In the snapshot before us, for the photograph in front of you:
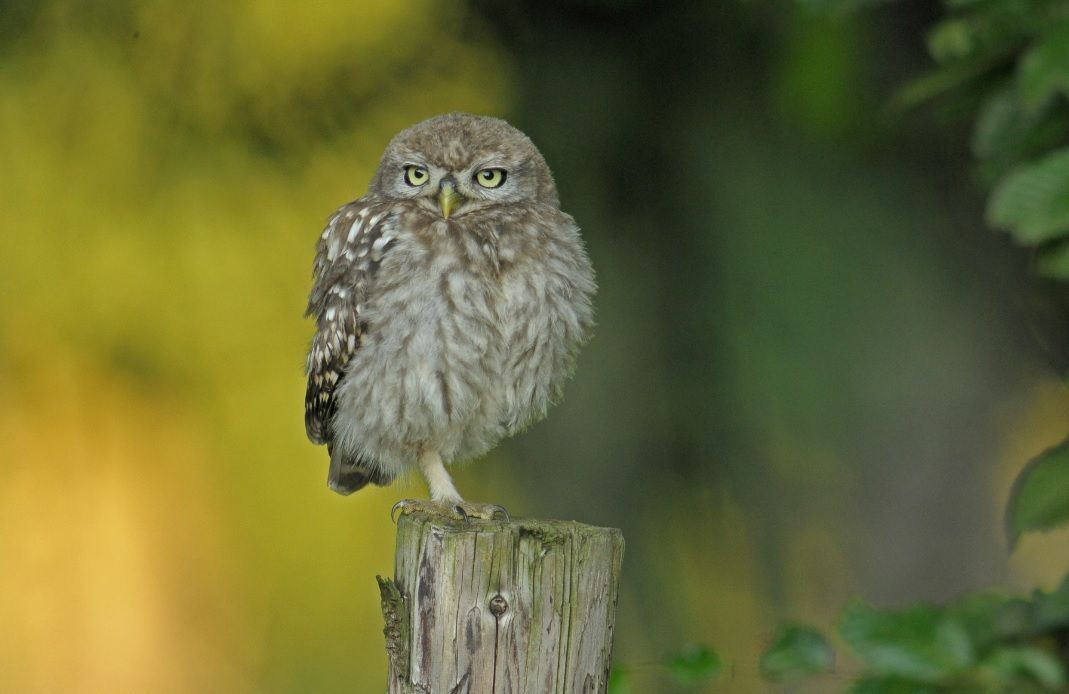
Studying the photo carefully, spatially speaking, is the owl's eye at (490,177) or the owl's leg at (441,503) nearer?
the owl's leg at (441,503)

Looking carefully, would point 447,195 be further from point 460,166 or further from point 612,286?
point 612,286

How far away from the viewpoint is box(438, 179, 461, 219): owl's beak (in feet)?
10.1

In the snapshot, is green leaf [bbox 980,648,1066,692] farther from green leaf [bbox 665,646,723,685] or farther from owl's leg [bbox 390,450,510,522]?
owl's leg [bbox 390,450,510,522]

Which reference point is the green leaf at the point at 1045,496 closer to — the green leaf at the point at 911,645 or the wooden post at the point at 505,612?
the green leaf at the point at 911,645

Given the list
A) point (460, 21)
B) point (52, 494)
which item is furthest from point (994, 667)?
point (52, 494)

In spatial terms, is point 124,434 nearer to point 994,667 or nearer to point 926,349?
point 926,349

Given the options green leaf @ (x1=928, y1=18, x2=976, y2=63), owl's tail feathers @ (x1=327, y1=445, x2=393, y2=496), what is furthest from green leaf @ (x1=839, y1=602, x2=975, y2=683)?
owl's tail feathers @ (x1=327, y1=445, x2=393, y2=496)

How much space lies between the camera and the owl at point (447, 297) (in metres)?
3.02

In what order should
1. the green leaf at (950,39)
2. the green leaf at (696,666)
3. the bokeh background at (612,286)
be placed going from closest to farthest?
the green leaf at (696,666) < the green leaf at (950,39) < the bokeh background at (612,286)

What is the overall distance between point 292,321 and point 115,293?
0.53 metres

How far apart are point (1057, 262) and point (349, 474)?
7.60 ft

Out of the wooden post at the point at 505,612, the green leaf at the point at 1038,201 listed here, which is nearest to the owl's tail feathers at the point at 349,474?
the wooden post at the point at 505,612

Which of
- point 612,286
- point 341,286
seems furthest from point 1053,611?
point 612,286

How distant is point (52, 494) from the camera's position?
156 inches
